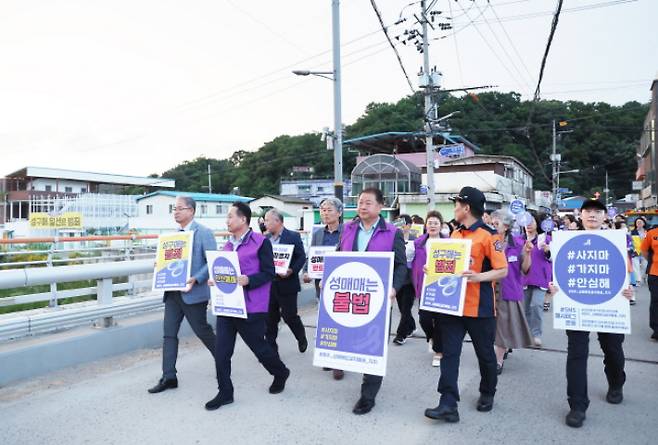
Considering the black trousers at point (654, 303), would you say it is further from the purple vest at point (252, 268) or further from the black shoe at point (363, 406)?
the purple vest at point (252, 268)

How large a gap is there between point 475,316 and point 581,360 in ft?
A: 2.98

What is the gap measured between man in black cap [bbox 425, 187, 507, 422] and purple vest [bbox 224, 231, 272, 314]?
1.61 meters

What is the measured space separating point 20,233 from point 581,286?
93.0 feet

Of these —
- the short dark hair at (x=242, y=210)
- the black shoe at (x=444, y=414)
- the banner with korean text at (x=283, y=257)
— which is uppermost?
the short dark hair at (x=242, y=210)

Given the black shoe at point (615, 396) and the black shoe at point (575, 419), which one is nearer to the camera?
the black shoe at point (575, 419)

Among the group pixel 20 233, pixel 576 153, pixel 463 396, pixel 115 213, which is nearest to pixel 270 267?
pixel 463 396

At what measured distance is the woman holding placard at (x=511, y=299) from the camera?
5609mm

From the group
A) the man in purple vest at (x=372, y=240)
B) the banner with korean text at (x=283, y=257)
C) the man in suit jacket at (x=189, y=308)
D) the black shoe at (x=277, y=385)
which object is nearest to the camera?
the man in purple vest at (x=372, y=240)

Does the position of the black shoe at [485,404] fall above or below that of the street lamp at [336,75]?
below

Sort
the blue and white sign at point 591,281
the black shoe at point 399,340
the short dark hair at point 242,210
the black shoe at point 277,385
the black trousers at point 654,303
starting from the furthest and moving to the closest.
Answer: the black trousers at point 654,303, the black shoe at point 399,340, the black shoe at point 277,385, the short dark hair at point 242,210, the blue and white sign at point 591,281

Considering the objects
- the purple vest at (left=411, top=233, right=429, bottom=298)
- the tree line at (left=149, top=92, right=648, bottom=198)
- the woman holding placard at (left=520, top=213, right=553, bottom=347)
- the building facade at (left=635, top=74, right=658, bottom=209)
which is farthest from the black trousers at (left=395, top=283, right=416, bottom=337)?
the building facade at (left=635, top=74, right=658, bottom=209)

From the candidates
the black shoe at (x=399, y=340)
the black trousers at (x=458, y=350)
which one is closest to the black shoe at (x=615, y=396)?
the black trousers at (x=458, y=350)

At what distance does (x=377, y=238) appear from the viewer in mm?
4578

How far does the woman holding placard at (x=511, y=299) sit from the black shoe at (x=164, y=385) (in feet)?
11.3
